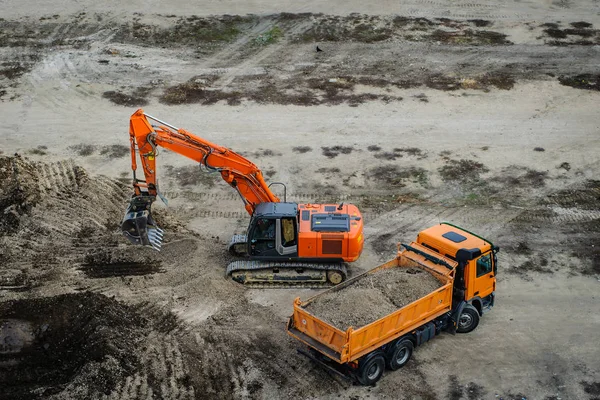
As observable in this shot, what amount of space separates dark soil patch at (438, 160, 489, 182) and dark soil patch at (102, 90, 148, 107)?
1107 centimetres

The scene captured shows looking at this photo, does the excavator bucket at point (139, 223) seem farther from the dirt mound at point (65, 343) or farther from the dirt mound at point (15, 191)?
the dirt mound at point (15, 191)

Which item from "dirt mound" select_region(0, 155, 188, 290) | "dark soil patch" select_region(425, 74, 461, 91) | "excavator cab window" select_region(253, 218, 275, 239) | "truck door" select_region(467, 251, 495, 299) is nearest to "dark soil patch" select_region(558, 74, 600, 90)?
"dark soil patch" select_region(425, 74, 461, 91)

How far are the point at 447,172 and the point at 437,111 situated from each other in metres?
4.16

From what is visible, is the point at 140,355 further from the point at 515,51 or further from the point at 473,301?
the point at 515,51

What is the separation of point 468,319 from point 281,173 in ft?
28.6

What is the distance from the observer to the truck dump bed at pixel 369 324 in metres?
13.8

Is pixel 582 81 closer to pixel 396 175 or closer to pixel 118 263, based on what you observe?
pixel 396 175

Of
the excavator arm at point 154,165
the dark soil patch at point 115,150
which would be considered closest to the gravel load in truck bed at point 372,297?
the excavator arm at point 154,165

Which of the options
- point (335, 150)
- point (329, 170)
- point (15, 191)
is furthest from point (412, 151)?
point (15, 191)

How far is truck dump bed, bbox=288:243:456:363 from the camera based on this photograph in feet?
45.2

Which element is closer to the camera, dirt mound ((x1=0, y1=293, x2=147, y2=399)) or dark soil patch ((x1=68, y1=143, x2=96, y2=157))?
dirt mound ((x1=0, y1=293, x2=147, y2=399))

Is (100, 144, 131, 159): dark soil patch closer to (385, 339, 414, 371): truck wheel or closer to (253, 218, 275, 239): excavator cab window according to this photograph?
(253, 218, 275, 239): excavator cab window

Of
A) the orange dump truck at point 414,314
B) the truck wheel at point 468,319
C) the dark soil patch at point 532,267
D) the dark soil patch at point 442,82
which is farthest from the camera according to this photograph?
the dark soil patch at point 442,82

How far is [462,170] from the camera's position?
2306cm
